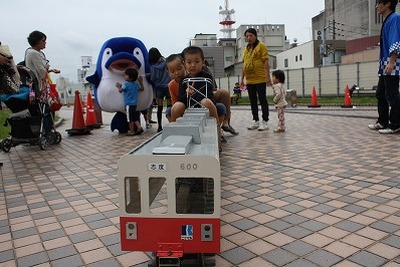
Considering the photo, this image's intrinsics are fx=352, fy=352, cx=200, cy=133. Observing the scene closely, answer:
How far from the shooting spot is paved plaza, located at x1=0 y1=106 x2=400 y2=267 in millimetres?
2043

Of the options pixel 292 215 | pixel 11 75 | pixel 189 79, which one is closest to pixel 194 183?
pixel 292 215

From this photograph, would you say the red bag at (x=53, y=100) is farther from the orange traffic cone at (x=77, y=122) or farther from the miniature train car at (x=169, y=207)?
the miniature train car at (x=169, y=207)

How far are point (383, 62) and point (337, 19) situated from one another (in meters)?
40.3

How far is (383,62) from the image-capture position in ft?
18.6

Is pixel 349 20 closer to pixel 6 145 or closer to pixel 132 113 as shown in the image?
pixel 132 113

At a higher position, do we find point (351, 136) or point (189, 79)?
point (189, 79)

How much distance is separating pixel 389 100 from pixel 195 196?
15.0 feet

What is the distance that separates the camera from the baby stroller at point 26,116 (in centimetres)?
576

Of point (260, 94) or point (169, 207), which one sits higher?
point (260, 94)

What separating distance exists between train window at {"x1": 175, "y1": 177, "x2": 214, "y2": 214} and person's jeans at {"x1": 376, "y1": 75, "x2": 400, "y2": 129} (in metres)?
4.45

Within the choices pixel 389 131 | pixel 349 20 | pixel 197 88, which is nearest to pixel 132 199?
pixel 197 88

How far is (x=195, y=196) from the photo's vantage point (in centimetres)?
242

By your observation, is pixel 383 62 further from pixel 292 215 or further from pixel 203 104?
pixel 292 215

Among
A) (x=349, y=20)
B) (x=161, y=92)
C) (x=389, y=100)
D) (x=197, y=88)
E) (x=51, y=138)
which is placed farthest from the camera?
(x=349, y=20)
